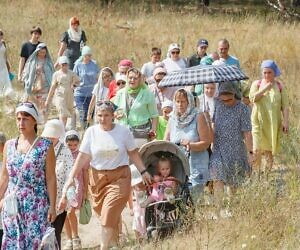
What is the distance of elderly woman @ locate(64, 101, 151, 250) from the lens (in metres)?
Result: 6.83

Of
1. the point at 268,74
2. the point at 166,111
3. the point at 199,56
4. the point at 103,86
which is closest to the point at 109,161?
the point at 166,111

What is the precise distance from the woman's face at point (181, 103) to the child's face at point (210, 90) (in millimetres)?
1193

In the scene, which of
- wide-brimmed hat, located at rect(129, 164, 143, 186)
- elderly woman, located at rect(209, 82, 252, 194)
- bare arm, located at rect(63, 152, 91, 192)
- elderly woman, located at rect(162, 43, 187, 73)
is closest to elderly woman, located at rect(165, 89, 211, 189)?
elderly woman, located at rect(209, 82, 252, 194)

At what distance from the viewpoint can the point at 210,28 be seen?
68.5ft

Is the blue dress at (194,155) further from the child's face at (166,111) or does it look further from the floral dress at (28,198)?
the floral dress at (28,198)

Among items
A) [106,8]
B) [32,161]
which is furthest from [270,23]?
[32,161]

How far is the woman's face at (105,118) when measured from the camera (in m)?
6.82

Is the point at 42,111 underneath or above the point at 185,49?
underneath

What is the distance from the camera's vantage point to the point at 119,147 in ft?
22.3

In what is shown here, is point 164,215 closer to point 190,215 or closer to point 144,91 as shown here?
point 190,215

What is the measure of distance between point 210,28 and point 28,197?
50.4ft

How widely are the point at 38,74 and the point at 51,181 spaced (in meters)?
6.35

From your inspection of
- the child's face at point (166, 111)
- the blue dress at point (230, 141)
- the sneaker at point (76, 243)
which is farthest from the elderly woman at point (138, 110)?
the sneaker at point (76, 243)

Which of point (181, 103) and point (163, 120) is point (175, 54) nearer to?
point (163, 120)
